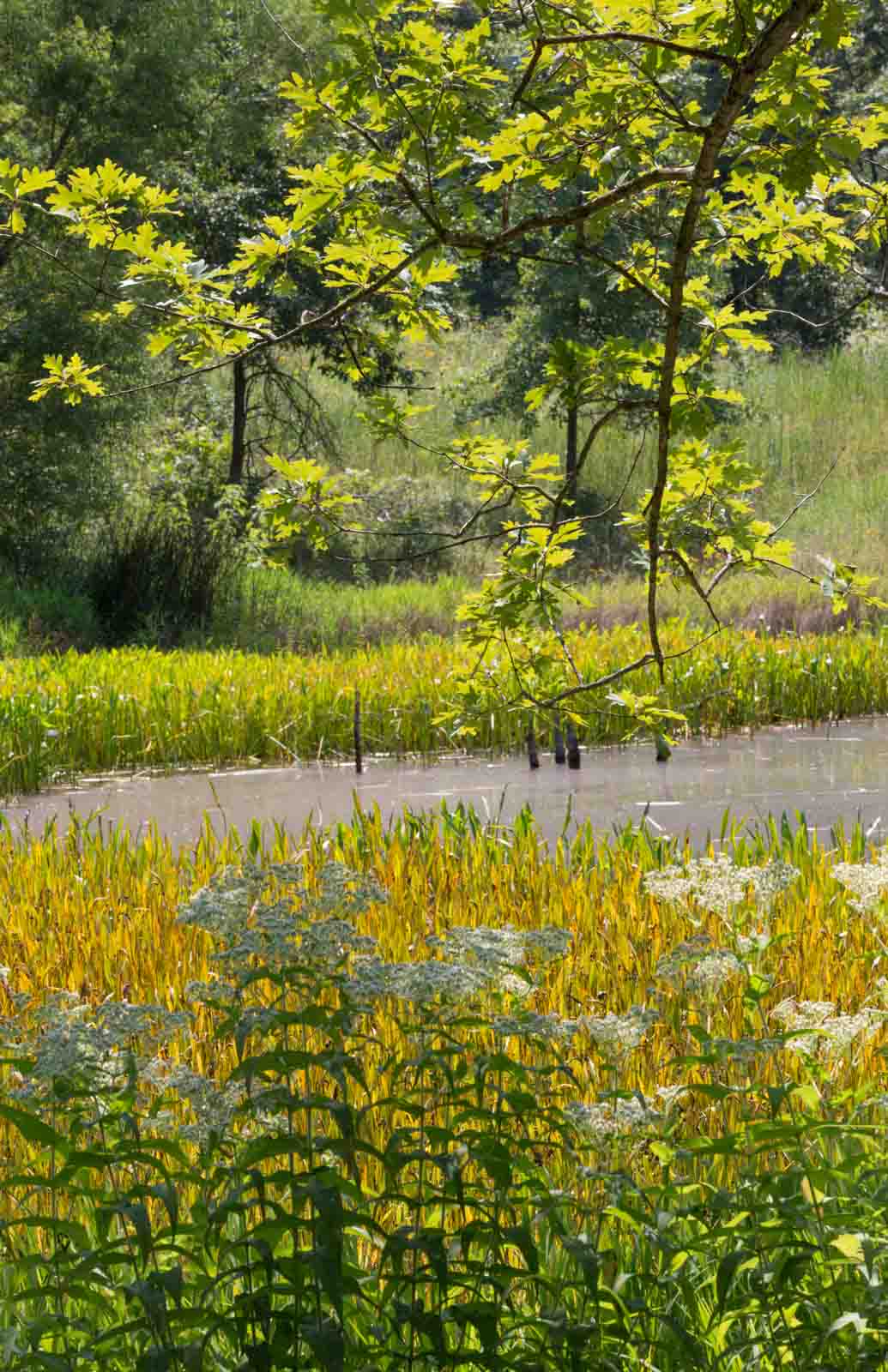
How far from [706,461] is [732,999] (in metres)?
1.44

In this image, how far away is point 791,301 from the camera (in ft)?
108

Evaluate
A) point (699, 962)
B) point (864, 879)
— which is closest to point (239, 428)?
point (864, 879)

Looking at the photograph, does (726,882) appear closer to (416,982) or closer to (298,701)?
(416,982)

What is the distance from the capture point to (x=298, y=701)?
10.6 metres

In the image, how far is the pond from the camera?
8.30 metres

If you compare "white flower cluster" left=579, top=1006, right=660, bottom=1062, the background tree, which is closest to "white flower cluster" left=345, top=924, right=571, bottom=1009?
"white flower cluster" left=579, top=1006, right=660, bottom=1062

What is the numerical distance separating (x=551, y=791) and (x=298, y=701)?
7.26ft

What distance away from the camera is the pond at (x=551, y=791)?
830 cm

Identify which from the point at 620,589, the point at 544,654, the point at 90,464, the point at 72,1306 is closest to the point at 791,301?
the point at 620,589

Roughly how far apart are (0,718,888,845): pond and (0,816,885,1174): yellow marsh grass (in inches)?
61.8

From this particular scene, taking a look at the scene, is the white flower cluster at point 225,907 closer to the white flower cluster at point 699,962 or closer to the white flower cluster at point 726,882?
the white flower cluster at point 699,962

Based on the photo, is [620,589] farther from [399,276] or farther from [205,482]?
[399,276]

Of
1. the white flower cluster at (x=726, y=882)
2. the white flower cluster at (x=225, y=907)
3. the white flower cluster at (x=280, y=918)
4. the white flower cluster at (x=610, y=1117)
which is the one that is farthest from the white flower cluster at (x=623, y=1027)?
the white flower cluster at (x=726, y=882)

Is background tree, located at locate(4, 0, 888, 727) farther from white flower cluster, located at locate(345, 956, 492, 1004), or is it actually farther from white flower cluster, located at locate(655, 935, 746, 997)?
white flower cluster, located at locate(345, 956, 492, 1004)
